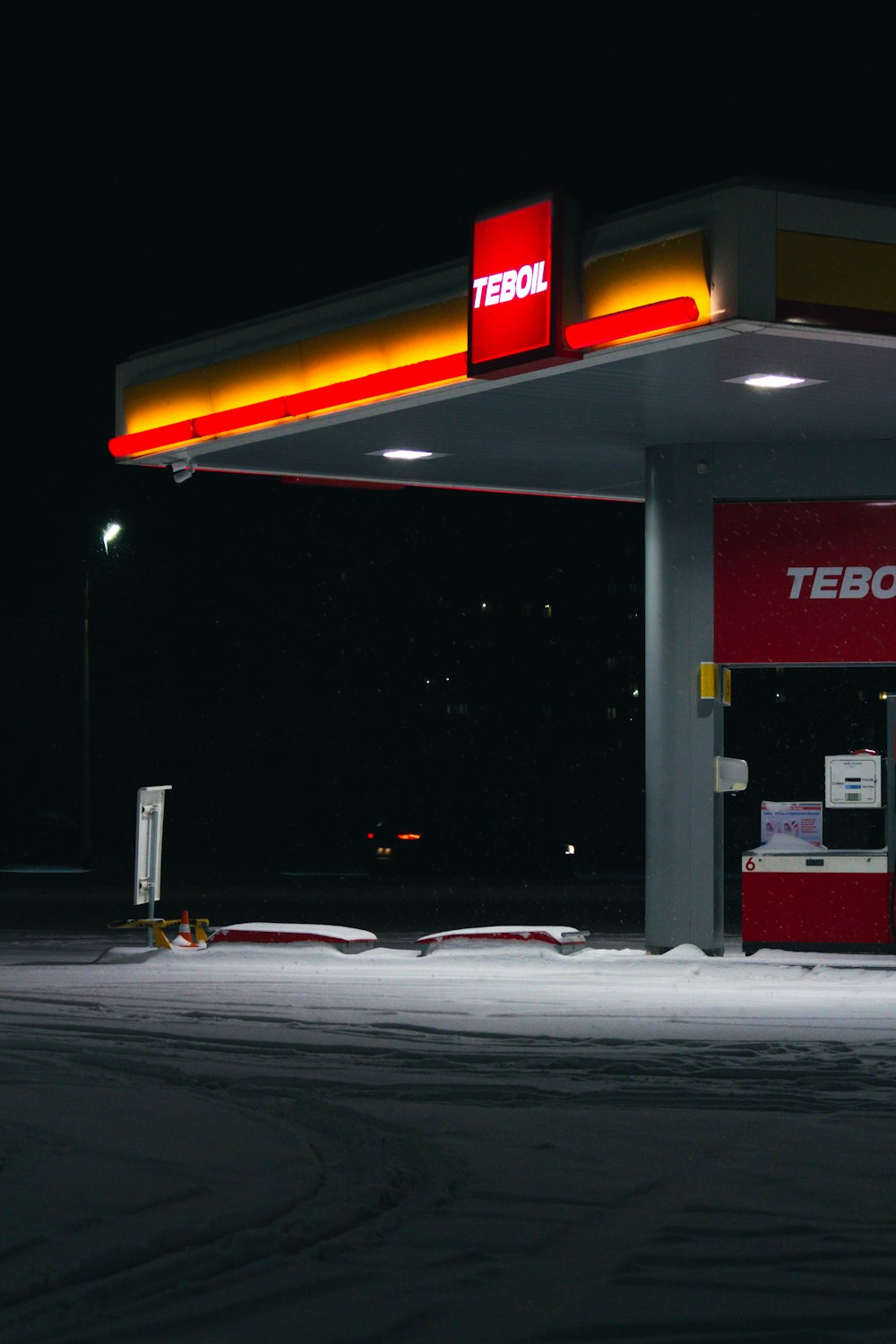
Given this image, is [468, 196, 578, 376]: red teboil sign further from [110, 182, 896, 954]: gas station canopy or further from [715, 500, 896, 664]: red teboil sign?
[715, 500, 896, 664]: red teboil sign

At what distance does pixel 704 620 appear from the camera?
1712cm

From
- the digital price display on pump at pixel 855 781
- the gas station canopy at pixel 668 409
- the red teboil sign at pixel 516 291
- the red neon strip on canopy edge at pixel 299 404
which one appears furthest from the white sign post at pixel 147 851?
the red teboil sign at pixel 516 291

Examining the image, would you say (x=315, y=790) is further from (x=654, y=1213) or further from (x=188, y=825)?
(x=654, y=1213)

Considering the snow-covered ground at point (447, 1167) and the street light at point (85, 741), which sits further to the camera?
the street light at point (85, 741)

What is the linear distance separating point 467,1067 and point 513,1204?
3.32 metres

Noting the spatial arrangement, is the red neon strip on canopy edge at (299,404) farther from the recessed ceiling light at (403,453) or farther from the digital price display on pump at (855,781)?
the digital price display on pump at (855,781)

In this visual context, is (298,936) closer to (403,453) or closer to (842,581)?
(403,453)

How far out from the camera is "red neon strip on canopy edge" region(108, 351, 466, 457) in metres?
14.8

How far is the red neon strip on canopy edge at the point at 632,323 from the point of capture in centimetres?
1248

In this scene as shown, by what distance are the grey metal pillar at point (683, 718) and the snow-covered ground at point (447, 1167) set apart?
347cm

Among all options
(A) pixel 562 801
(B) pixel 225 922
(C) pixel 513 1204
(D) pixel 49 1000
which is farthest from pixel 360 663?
(C) pixel 513 1204

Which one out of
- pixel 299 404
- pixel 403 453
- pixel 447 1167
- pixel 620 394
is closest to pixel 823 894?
pixel 620 394

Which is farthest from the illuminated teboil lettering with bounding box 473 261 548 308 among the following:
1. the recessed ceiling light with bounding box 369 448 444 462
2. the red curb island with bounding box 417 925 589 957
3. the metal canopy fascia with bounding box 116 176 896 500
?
the red curb island with bounding box 417 925 589 957

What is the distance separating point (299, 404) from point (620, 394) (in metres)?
2.95
